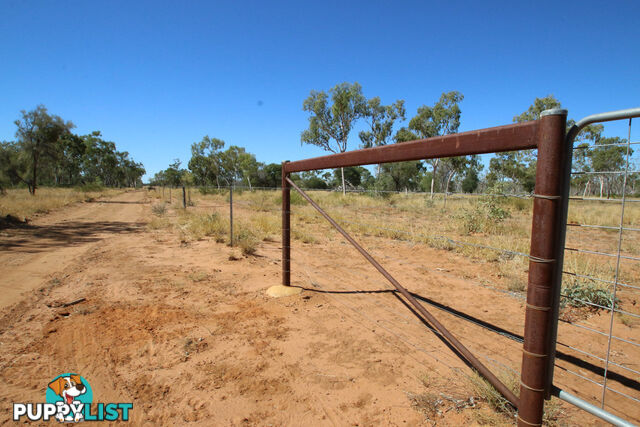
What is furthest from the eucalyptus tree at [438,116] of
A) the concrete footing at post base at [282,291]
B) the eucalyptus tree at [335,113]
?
the concrete footing at post base at [282,291]

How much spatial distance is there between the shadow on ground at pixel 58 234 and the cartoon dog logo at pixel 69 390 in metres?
6.10

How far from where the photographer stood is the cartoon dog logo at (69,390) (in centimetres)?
206

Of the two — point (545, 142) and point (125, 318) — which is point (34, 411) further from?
point (545, 142)

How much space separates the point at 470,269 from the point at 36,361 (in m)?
6.10

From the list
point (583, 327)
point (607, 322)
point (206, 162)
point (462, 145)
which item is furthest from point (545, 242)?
point (206, 162)

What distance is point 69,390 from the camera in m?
2.28

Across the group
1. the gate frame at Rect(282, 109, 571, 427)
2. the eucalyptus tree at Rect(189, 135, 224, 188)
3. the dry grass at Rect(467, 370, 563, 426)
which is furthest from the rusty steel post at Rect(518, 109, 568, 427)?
the eucalyptus tree at Rect(189, 135, 224, 188)

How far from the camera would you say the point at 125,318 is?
3424mm

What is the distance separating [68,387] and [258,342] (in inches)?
57.2

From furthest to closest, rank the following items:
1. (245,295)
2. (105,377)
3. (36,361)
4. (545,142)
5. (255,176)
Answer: (255,176) < (245,295) < (36,361) < (105,377) < (545,142)

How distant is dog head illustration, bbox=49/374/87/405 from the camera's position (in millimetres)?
2225

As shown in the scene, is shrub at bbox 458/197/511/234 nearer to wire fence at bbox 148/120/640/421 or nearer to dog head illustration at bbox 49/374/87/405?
wire fence at bbox 148/120/640/421

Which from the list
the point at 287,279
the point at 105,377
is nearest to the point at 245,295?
the point at 287,279

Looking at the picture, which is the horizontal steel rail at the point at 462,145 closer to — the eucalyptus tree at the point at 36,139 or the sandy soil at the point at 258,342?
the sandy soil at the point at 258,342
